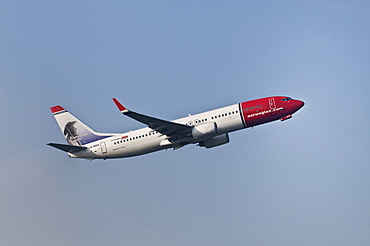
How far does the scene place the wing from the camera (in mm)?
71000

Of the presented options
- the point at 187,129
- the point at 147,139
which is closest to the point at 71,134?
the point at 147,139

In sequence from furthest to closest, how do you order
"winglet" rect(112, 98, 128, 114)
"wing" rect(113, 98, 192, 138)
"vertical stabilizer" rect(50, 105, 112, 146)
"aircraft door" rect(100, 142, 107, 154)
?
1. "vertical stabilizer" rect(50, 105, 112, 146)
2. "aircraft door" rect(100, 142, 107, 154)
3. "wing" rect(113, 98, 192, 138)
4. "winglet" rect(112, 98, 128, 114)

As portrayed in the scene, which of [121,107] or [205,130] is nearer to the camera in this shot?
[121,107]

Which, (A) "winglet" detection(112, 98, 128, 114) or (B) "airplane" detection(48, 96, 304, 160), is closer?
(A) "winglet" detection(112, 98, 128, 114)

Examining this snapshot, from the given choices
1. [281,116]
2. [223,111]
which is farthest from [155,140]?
[281,116]

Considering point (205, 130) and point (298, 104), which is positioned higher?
point (298, 104)

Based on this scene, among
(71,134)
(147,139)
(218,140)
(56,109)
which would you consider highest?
(56,109)

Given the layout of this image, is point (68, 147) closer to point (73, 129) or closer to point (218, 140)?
point (73, 129)

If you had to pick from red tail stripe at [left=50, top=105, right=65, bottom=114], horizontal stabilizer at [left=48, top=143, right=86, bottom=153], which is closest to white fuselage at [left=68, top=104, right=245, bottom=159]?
horizontal stabilizer at [left=48, top=143, right=86, bottom=153]

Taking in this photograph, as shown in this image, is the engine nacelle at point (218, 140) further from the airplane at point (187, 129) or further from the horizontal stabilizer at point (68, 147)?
the horizontal stabilizer at point (68, 147)

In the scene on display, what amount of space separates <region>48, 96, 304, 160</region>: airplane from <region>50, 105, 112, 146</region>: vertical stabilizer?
6.92 ft

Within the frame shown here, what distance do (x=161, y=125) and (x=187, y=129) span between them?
3.45m

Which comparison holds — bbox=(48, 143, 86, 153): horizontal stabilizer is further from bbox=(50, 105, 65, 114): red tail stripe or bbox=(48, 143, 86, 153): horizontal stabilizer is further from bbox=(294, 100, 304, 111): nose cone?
bbox=(294, 100, 304, 111): nose cone

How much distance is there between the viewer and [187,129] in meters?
75.0
